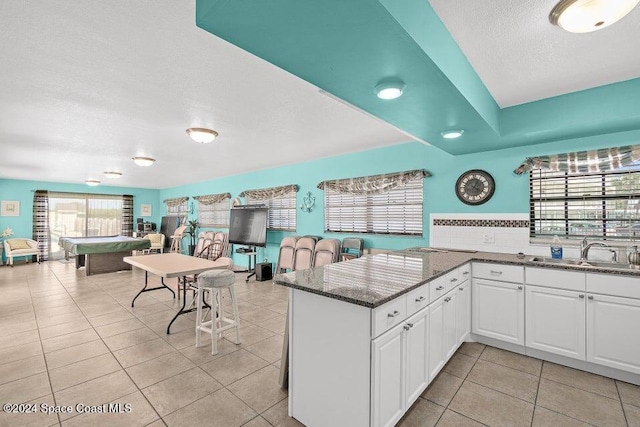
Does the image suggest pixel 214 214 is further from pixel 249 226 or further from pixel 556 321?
pixel 556 321

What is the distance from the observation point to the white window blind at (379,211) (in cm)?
424

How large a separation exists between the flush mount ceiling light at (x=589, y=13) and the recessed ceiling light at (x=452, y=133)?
121cm

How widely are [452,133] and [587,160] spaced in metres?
1.44

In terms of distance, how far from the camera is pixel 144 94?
8.54ft

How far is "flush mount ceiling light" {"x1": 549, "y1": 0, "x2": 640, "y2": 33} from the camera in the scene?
1.34 m

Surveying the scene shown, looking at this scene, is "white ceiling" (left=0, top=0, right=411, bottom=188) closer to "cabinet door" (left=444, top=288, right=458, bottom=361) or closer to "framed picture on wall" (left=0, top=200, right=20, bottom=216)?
"cabinet door" (left=444, top=288, right=458, bottom=361)

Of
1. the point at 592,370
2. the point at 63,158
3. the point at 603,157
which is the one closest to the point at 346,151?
the point at 603,157

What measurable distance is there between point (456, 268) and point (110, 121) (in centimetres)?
408

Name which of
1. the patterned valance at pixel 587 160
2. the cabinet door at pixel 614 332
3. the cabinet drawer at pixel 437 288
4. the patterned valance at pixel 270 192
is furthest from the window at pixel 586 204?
the patterned valance at pixel 270 192

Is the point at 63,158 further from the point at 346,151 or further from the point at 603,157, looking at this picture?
the point at 603,157

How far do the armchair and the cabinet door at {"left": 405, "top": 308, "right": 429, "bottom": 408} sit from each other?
9.88m

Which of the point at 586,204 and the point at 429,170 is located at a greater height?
the point at 429,170

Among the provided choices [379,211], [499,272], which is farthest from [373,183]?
[499,272]

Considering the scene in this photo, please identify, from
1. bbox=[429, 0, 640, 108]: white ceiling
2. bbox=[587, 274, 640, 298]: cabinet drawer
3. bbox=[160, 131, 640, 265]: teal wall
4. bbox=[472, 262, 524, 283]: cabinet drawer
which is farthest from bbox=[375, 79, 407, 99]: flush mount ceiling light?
bbox=[587, 274, 640, 298]: cabinet drawer
